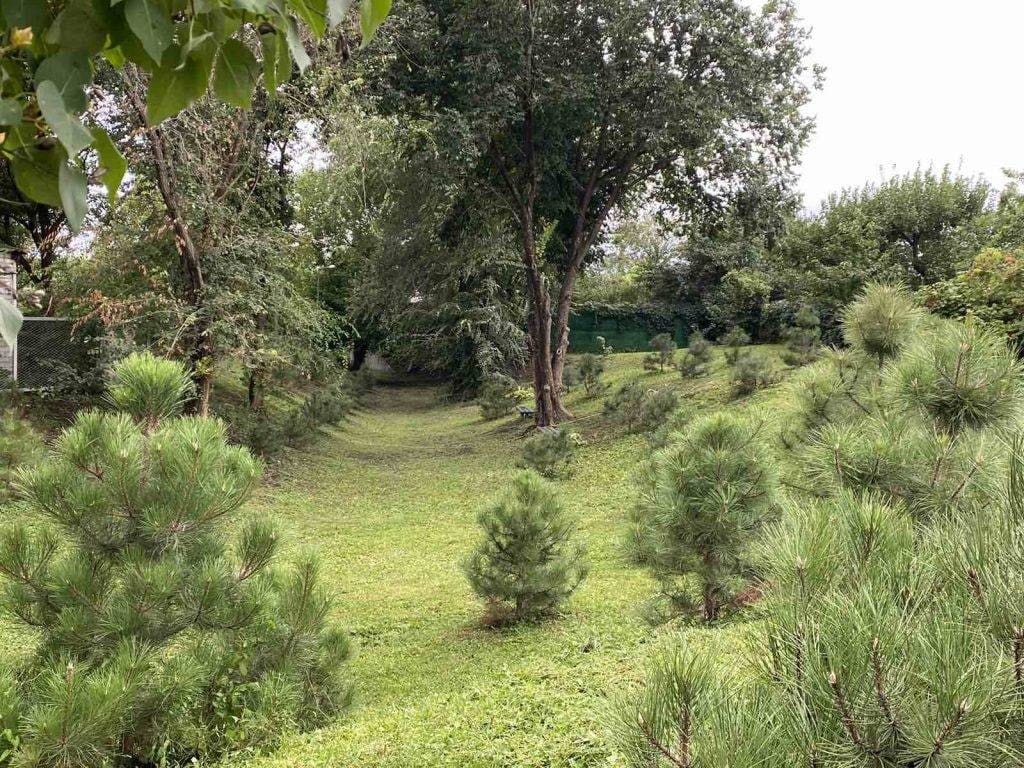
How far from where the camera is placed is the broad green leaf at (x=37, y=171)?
980 mm

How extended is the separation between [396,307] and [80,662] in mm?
20213

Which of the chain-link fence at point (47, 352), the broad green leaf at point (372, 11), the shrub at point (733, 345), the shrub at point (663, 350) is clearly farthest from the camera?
the shrub at point (663, 350)

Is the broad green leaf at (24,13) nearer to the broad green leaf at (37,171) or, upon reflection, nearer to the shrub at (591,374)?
the broad green leaf at (37,171)

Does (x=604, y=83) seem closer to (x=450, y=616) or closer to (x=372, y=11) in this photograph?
(x=450, y=616)

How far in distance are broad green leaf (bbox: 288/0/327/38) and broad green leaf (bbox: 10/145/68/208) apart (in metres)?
0.37

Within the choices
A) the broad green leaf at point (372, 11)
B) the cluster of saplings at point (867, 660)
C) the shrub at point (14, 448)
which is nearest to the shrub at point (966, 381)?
the cluster of saplings at point (867, 660)

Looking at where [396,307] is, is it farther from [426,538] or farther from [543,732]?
[543,732]

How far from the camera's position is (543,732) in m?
3.00

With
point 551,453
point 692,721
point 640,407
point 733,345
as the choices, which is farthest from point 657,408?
point 692,721

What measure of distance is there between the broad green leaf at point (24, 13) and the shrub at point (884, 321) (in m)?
4.52

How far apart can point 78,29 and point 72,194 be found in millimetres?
214

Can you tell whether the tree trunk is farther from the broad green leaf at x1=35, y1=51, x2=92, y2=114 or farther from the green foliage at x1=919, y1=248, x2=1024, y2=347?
the green foliage at x1=919, y1=248, x2=1024, y2=347

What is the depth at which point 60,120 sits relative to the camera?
788 mm

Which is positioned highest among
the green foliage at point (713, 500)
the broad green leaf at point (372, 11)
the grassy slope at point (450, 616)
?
the broad green leaf at point (372, 11)
